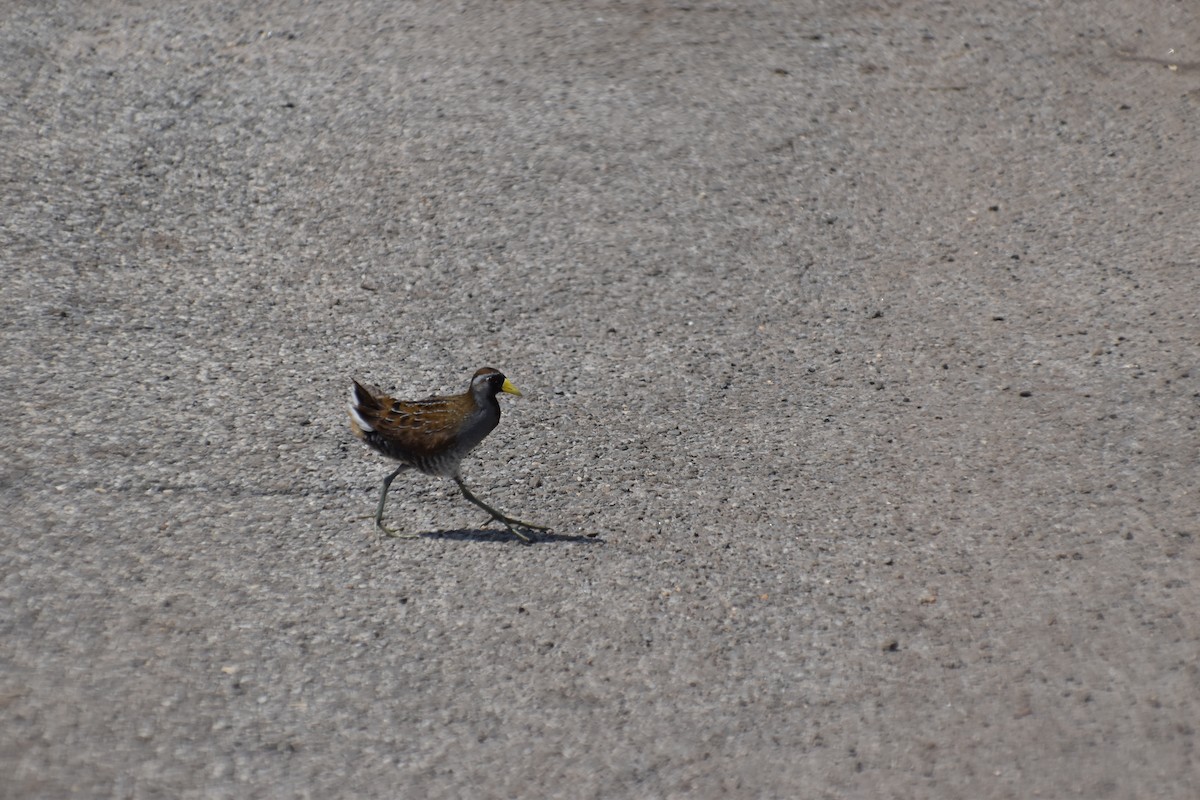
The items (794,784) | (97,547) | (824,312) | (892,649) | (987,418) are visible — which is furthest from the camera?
(824,312)

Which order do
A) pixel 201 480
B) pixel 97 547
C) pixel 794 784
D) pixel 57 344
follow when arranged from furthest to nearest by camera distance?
pixel 57 344 → pixel 201 480 → pixel 97 547 → pixel 794 784

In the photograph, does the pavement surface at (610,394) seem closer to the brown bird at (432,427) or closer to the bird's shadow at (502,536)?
the bird's shadow at (502,536)

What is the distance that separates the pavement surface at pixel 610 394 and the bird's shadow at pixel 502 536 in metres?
0.03

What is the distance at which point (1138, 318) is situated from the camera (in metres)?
6.74

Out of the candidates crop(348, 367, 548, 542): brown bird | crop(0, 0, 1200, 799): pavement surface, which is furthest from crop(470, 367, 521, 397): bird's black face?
crop(0, 0, 1200, 799): pavement surface

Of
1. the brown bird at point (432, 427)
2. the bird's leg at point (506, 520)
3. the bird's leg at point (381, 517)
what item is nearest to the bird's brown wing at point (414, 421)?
the brown bird at point (432, 427)

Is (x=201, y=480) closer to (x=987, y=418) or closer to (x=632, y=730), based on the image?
(x=632, y=730)

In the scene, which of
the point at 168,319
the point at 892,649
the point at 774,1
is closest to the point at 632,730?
the point at 892,649

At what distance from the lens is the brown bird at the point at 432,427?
539 cm

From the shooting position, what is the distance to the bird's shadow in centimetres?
539

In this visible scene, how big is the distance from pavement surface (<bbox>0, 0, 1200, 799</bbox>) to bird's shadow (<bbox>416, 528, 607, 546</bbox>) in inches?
1.0

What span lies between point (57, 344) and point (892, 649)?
176 inches

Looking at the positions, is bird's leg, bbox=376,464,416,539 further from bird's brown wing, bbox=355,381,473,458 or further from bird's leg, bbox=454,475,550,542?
bird's leg, bbox=454,475,550,542

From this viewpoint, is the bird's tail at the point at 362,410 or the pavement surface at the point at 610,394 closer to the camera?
the pavement surface at the point at 610,394
